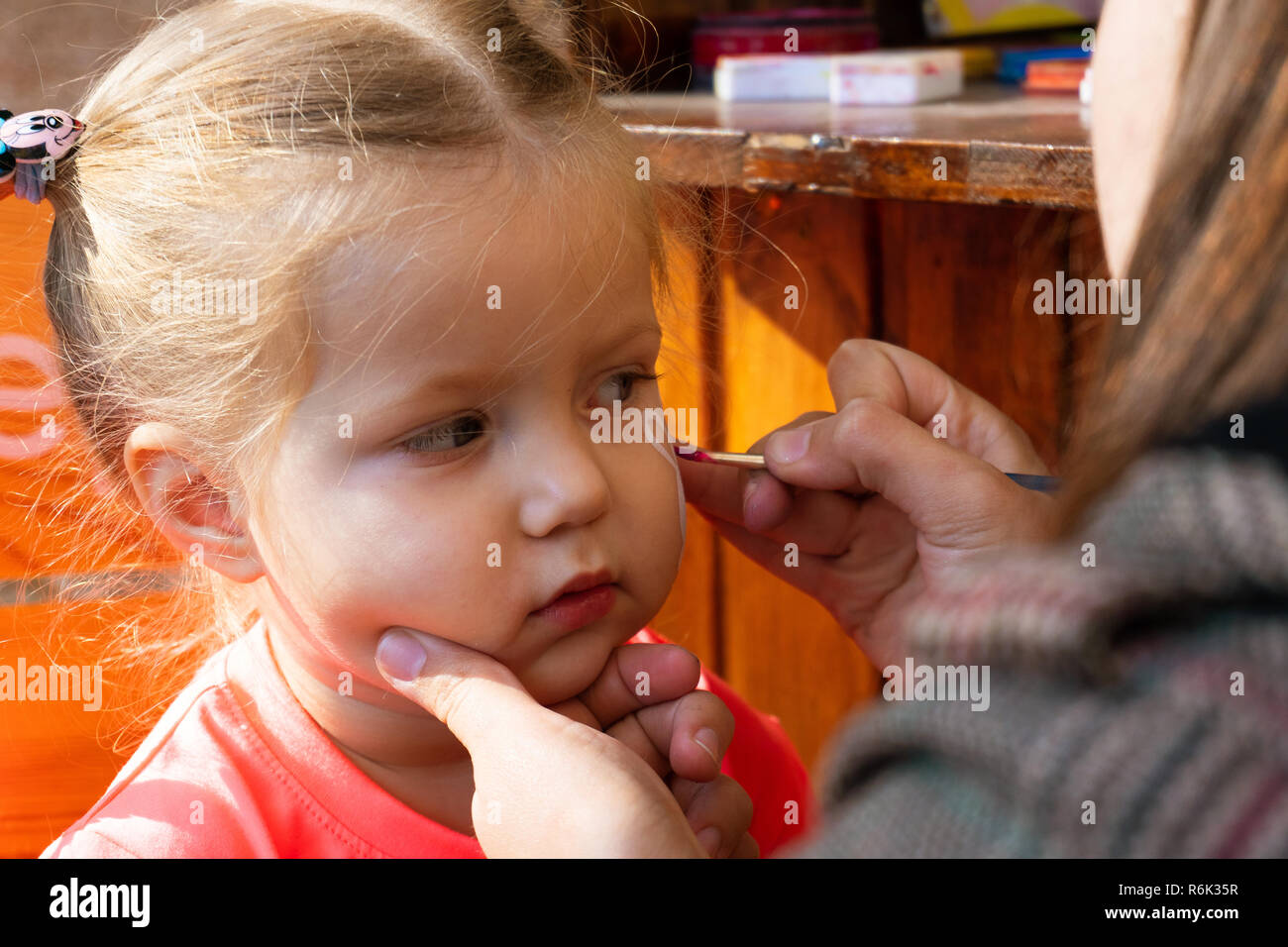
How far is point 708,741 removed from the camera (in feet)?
2.83

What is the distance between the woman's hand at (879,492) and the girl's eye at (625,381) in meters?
0.14

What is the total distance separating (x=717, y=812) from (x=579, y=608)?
0.17 m

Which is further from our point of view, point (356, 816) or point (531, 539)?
point (356, 816)

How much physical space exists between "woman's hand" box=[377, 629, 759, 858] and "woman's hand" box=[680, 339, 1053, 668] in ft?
0.66

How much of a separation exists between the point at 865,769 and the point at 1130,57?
0.52m

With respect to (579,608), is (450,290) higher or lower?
higher

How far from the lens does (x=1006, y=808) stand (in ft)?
1.26

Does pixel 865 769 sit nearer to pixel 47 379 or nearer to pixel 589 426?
pixel 589 426

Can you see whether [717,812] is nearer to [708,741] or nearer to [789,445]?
[708,741]

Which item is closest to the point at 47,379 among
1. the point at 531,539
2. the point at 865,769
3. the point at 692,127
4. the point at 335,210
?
the point at 335,210

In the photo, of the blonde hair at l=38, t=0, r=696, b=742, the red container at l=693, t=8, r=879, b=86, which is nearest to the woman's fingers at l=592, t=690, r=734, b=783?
the blonde hair at l=38, t=0, r=696, b=742

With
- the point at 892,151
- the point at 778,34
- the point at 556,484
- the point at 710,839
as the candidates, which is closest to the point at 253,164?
the point at 556,484

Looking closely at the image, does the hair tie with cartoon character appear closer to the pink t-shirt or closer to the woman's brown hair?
the pink t-shirt

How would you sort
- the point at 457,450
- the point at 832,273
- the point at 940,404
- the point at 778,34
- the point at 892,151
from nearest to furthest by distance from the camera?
the point at 457,450
the point at 940,404
the point at 892,151
the point at 832,273
the point at 778,34
